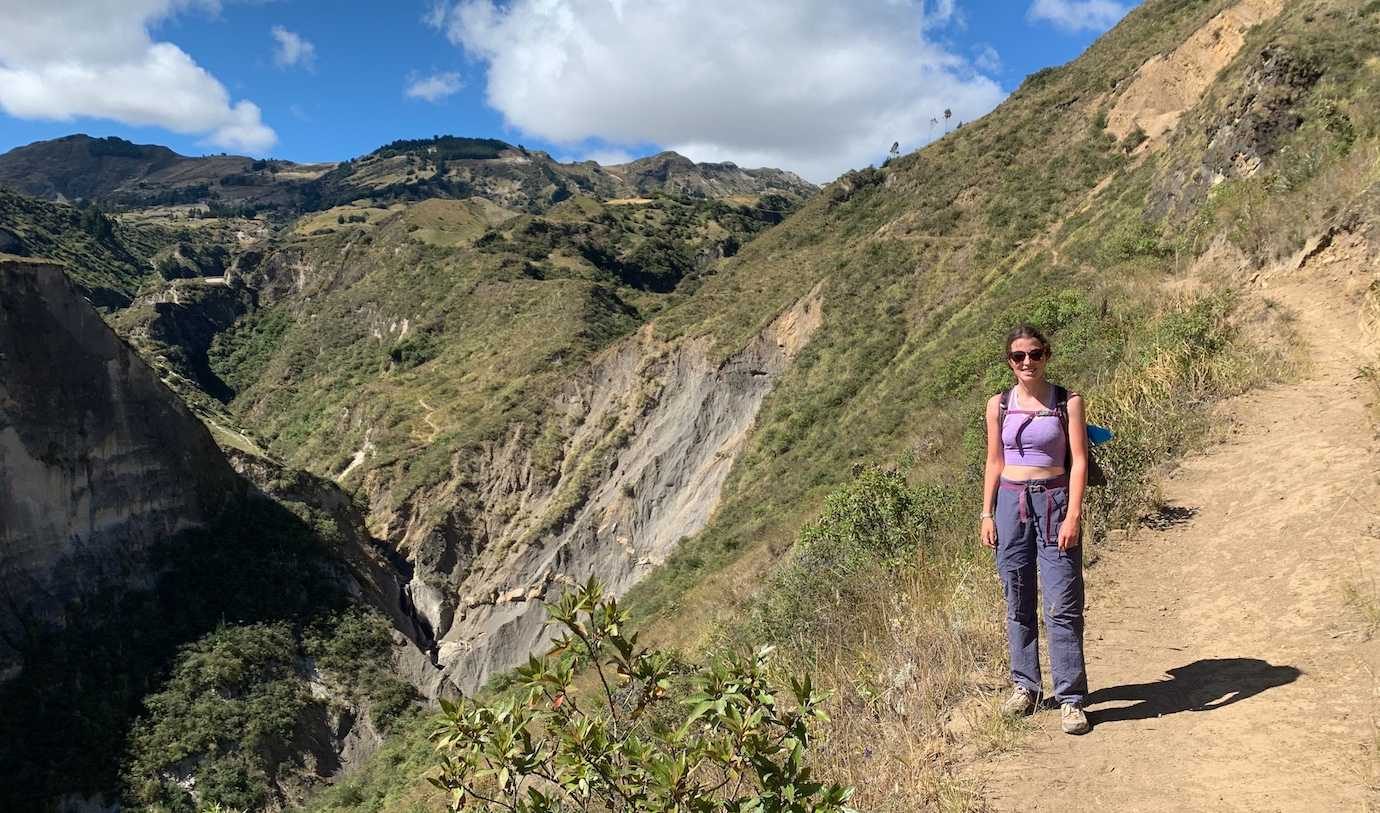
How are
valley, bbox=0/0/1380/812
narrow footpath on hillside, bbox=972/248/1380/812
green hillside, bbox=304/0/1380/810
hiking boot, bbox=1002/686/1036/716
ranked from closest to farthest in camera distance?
narrow footpath on hillside, bbox=972/248/1380/812, hiking boot, bbox=1002/686/1036/716, green hillside, bbox=304/0/1380/810, valley, bbox=0/0/1380/812

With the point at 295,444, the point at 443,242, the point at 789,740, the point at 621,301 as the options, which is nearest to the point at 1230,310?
the point at 789,740

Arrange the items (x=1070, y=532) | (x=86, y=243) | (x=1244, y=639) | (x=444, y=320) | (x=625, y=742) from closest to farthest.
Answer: (x=625, y=742) → (x=1070, y=532) → (x=1244, y=639) → (x=444, y=320) → (x=86, y=243)

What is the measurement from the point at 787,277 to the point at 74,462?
34.5 m

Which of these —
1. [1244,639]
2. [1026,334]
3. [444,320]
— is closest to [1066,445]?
[1026,334]

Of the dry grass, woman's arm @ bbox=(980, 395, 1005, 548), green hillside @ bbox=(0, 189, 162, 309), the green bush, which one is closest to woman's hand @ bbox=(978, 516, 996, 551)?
woman's arm @ bbox=(980, 395, 1005, 548)

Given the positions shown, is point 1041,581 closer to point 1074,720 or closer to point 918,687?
point 1074,720

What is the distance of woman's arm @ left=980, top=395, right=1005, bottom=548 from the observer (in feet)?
14.6

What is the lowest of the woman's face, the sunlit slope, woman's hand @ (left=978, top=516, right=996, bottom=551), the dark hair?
woman's hand @ (left=978, top=516, right=996, bottom=551)

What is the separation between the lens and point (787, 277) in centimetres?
4053

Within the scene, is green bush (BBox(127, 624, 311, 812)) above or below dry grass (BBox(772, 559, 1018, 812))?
below

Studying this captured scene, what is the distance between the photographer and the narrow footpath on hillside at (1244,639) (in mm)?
3338

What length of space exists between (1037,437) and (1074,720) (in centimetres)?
160

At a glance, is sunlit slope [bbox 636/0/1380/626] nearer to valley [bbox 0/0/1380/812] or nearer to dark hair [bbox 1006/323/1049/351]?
valley [bbox 0/0/1380/812]

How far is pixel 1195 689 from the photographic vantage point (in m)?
4.12
